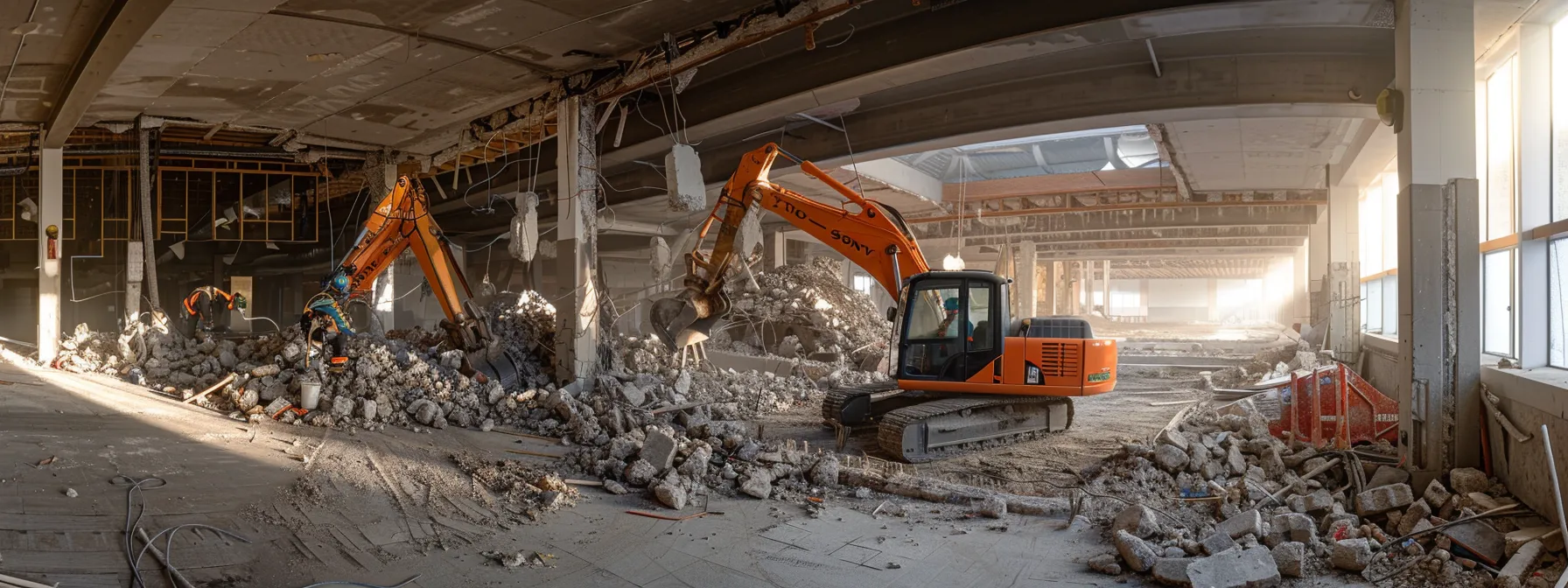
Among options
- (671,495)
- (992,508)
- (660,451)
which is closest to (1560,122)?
(992,508)

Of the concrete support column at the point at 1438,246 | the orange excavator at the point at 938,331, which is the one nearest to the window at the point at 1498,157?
the concrete support column at the point at 1438,246

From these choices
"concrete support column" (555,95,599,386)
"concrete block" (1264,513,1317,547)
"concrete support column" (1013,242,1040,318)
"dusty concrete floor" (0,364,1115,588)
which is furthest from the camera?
"concrete support column" (1013,242,1040,318)

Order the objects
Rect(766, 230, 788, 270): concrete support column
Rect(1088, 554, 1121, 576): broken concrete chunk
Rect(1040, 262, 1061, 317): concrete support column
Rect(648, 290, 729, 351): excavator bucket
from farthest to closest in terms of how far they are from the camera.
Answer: Rect(1040, 262, 1061, 317): concrete support column → Rect(766, 230, 788, 270): concrete support column → Rect(648, 290, 729, 351): excavator bucket → Rect(1088, 554, 1121, 576): broken concrete chunk

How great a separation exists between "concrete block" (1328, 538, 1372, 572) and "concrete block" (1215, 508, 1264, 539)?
413 millimetres

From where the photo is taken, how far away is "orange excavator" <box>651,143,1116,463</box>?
864 centimetres

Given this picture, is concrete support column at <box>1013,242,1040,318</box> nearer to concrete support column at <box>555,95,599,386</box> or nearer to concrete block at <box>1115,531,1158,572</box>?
concrete support column at <box>555,95,599,386</box>

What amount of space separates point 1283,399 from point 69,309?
21.7 meters

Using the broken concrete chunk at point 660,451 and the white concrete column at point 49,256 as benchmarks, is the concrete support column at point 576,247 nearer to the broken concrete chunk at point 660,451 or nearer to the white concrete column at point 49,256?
the broken concrete chunk at point 660,451

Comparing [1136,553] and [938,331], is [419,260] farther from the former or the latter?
[1136,553]

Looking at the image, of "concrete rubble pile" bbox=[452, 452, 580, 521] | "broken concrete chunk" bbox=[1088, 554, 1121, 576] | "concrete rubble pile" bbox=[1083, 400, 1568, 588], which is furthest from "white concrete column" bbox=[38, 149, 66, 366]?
"concrete rubble pile" bbox=[1083, 400, 1568, 588]

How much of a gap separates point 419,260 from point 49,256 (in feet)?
16.9

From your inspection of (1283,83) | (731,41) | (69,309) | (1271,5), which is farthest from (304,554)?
(69,309)

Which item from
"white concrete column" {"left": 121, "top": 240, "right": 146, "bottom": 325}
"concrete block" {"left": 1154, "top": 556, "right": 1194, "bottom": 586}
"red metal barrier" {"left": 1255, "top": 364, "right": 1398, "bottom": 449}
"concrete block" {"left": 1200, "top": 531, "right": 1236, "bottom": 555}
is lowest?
"concrete block" {"left": 1154, "top": 556, "right": 1194, "bottom": 586}

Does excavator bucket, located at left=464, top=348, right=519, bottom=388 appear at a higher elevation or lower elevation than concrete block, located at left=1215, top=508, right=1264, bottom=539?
higher
